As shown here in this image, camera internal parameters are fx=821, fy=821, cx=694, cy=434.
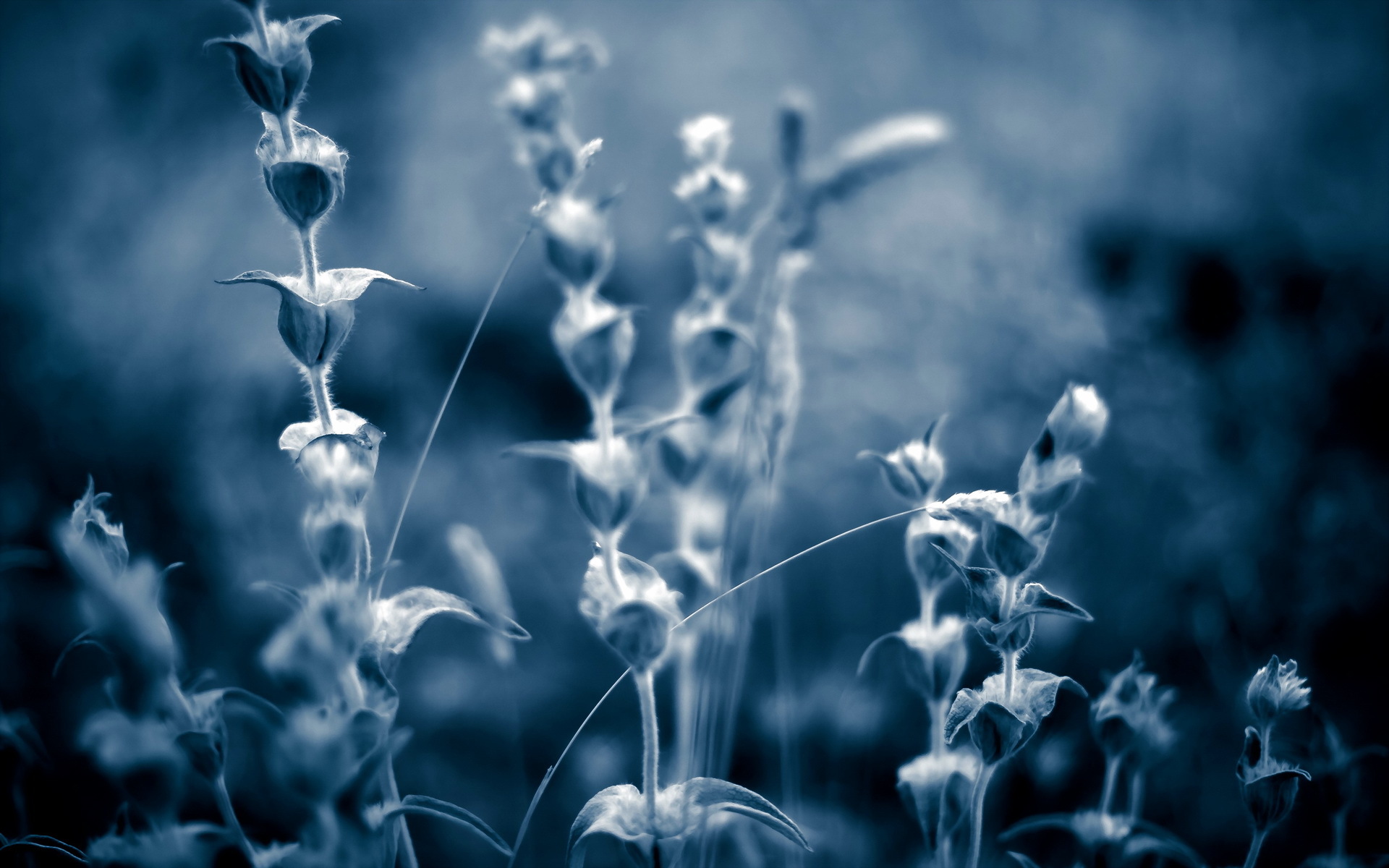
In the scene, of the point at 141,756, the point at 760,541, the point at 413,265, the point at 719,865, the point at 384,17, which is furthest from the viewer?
the point at 384,17

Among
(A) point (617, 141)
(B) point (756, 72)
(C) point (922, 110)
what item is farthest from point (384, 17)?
(C) point (922, 110)

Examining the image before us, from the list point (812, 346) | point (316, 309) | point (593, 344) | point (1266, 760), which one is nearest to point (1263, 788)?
point (1266, 760)

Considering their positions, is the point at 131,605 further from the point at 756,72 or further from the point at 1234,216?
the point at 1234,216

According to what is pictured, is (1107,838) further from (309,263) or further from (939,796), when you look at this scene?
(309,263)

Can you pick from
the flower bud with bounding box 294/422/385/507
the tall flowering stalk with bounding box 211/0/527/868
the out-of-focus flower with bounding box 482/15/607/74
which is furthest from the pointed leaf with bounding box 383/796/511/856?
the out-of-focus flower with bounding box 482/15/607/74

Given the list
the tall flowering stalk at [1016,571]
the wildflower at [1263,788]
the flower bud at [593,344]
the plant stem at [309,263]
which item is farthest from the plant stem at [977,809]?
the plant stem at [309,263]

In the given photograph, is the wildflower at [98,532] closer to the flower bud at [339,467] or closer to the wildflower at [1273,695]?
the flower bud at [339,467]

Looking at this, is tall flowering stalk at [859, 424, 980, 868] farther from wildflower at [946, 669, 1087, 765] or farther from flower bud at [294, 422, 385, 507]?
flower bud at [294, 422, 385, 507]
